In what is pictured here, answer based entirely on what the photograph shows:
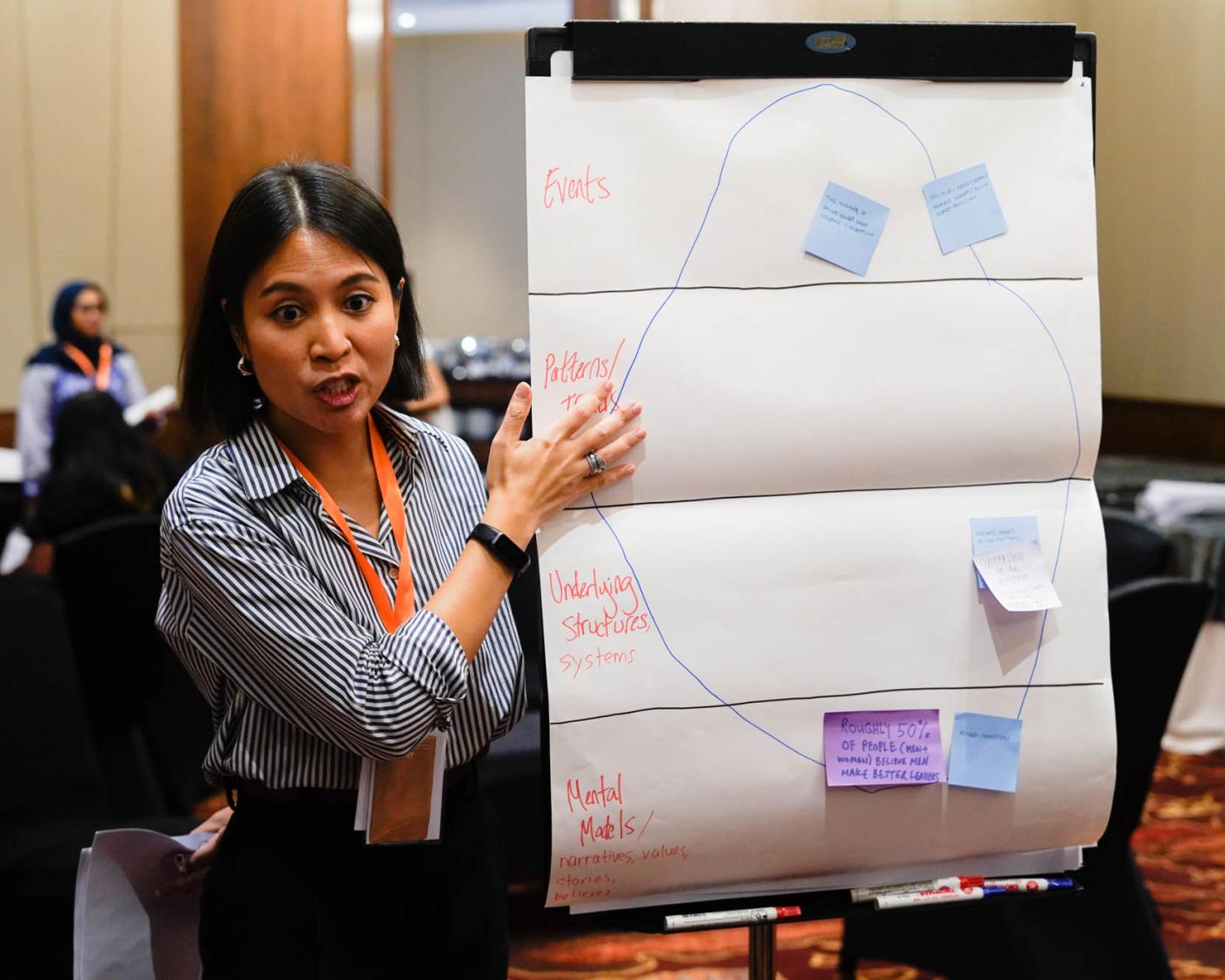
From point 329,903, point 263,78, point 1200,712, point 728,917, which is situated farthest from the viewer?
point 263,78

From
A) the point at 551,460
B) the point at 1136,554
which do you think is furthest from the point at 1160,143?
the point at 551,460

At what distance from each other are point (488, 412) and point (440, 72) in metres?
1.97

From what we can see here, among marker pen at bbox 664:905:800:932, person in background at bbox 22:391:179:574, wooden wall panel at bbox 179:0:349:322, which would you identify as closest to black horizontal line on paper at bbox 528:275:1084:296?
marker pen at bbox 664:905:800:932

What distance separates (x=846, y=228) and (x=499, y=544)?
587mm

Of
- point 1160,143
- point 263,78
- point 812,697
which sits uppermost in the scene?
point 263,78

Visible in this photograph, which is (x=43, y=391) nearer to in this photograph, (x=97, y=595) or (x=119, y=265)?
(x=119, y=265)

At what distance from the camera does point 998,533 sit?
5.33ft

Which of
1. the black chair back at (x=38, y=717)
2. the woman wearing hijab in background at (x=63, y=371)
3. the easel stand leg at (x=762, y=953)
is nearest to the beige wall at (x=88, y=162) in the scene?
the woman wearing hijab in background at (x=63, y=371)

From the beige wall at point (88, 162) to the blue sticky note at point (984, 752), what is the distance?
6.59m

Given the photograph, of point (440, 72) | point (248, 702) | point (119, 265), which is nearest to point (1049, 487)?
point (248, 702)

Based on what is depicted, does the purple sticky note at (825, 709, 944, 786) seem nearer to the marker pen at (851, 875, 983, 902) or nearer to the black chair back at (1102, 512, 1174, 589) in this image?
the marker pen at (851, 875, 983, 902)

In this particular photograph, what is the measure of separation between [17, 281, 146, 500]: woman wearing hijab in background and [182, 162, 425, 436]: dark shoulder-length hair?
192 inches

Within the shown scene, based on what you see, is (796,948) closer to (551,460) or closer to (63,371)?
(551,460)

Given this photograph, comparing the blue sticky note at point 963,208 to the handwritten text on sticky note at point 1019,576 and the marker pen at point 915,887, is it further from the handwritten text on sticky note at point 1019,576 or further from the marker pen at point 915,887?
the marker pen at point 915,887
